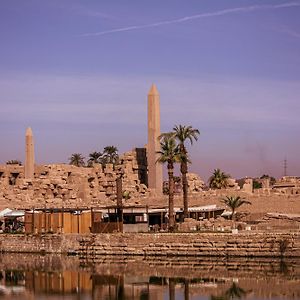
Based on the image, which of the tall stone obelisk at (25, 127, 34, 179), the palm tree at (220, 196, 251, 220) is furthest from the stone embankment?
the tall stone obelisk at (25, 127, 34, 179)

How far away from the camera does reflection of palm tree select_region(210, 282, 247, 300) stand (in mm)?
27438

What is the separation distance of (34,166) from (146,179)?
1224 centimetres

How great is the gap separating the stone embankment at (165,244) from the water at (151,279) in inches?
32.6

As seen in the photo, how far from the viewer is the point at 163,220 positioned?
51.6 meters

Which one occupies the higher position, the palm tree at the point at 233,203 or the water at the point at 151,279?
the palm tree at the point at 233,203

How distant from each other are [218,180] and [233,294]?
3605 cm

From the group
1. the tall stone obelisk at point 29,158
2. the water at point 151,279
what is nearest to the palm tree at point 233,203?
the water at point 151,279

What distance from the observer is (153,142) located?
66.0 m

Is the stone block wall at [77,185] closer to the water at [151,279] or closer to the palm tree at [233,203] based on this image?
the palm tree at [233,203]

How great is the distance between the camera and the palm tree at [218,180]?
63.8 metres

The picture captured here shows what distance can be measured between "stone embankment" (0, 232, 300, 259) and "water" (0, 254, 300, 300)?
0.83m

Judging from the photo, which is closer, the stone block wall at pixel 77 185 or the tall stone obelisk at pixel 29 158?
the stone block wall at pixel 77 185

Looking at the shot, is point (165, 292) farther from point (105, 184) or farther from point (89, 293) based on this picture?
point (105, 184)

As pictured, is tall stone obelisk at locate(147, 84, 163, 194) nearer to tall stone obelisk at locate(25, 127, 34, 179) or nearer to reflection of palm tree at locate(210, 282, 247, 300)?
tall stone obelisk at locate(25, 127, 34, 179)
